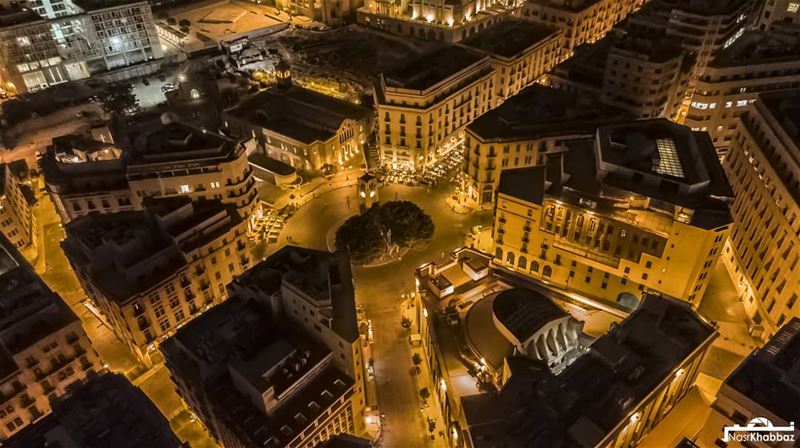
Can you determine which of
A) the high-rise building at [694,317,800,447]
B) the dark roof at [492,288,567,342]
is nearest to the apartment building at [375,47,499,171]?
the dark roof at [492,288,567,342]

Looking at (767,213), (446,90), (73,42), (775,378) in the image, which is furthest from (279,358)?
(73,42)

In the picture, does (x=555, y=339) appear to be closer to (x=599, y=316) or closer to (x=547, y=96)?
(x=599, y=316)

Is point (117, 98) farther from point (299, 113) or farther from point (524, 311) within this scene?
point (524, 311)

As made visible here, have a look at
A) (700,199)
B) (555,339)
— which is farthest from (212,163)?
(700,199)

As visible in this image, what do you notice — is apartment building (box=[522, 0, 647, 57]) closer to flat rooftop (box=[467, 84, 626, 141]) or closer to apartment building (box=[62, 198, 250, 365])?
flat rooftop (box=[467, 84, 626, 141])

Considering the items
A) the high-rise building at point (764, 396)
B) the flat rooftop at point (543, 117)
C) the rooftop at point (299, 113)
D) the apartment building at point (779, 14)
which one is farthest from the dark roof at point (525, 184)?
the apartment building at point (779, 14)

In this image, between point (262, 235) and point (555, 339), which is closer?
point (555, 339)
